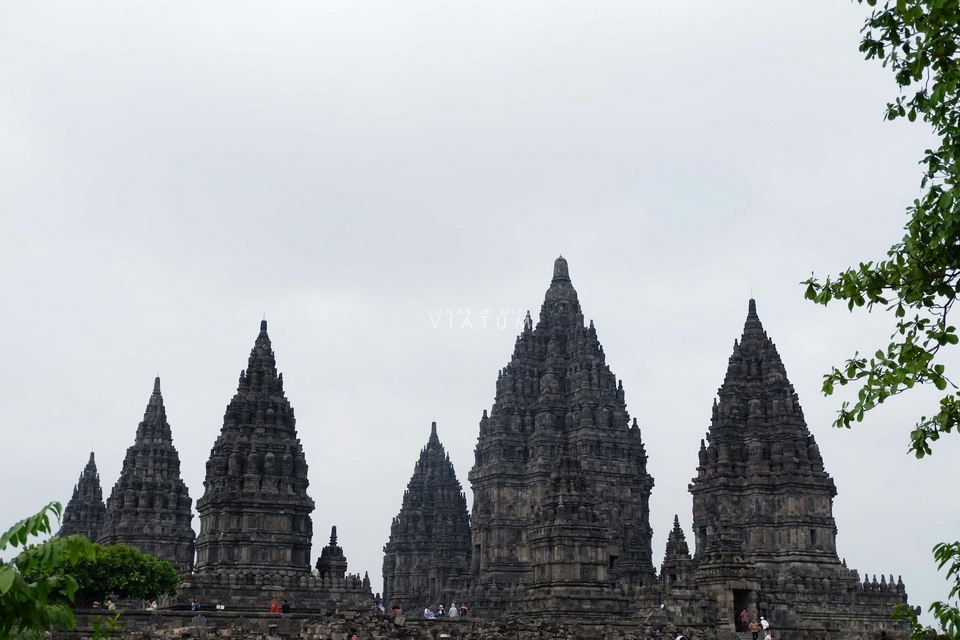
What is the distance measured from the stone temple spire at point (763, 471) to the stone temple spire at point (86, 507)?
4559 cm

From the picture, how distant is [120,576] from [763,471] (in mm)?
31370

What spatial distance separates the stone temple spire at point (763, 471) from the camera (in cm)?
5428

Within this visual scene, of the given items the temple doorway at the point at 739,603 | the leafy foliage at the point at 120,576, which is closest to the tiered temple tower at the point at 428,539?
the temple doorway at the point at 739,603

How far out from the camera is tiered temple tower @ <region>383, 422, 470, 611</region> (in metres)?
73.6

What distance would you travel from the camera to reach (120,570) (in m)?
46.6

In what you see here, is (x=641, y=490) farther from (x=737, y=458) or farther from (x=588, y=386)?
(x=737, y=458)

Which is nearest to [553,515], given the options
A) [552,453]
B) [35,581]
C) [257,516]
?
[257,516]

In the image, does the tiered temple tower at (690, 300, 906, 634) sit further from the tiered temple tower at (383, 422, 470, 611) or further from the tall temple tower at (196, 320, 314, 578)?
the tiered temple tower at (383, 422, 470, 611)

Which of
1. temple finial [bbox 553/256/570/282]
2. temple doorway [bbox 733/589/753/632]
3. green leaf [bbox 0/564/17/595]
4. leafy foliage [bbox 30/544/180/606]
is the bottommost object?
green leaf [bbox 0/564/17/595]

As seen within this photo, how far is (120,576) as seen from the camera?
4628cm

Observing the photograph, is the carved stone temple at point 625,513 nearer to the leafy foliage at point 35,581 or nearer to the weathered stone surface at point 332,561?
the weathered stone surface at point 332,561

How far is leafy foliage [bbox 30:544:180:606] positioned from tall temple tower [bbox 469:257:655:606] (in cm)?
2149

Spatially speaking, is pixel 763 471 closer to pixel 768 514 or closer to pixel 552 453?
pixel 768 514

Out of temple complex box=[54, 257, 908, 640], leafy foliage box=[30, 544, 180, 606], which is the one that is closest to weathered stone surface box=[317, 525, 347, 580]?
temple complex box=[54, 257, 908, 640]
